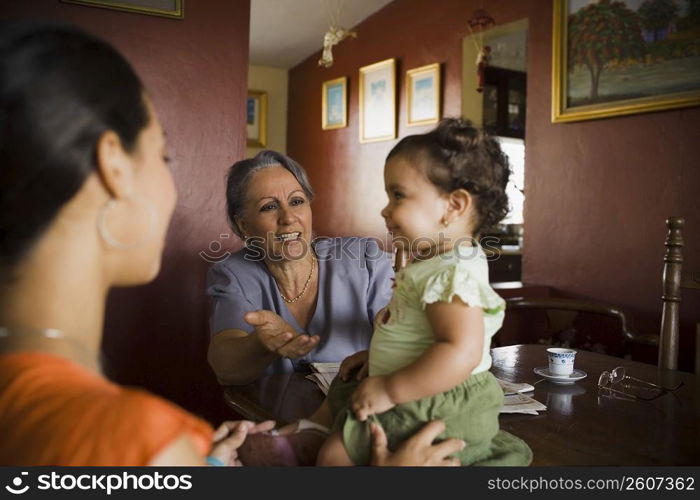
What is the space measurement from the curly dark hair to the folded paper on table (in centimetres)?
40

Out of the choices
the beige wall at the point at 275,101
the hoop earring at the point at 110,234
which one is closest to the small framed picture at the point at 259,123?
the beige wall at the point at 275,101

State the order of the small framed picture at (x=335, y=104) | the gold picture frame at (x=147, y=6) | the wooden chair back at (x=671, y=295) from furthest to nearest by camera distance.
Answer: the small framed picture at (x=335, y=104) → the wooden chair back at (x=671, y=295) → the gold picture frame at (x=147, y=6)

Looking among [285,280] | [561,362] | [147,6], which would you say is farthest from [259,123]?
[147,6]

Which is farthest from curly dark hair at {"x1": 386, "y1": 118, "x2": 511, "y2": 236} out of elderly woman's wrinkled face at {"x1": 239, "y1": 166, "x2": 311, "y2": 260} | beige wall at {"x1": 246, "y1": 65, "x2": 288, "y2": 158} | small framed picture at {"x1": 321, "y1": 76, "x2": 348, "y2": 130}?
beige wall at {"x1": 246, "y1": 65, "x2": 288, "y2": 158}

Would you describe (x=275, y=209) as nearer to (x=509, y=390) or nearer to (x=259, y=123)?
(x=509, y=390)

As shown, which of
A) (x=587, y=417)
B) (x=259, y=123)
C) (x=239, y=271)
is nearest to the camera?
(x=587, y=417)

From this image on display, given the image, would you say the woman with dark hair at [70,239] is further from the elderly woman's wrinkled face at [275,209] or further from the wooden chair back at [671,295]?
the wooden chair back at [671,295]

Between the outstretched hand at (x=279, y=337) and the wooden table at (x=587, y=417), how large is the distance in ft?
0.50

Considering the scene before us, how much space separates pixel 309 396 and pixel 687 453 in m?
0.55

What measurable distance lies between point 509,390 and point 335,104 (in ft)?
10.8

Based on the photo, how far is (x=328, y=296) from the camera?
1225 millimetres

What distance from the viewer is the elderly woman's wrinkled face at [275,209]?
1068 millimetres

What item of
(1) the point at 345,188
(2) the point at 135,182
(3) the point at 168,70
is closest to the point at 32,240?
(2) the point at 135,182

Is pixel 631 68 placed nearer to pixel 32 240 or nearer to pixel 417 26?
pixel 417 26
